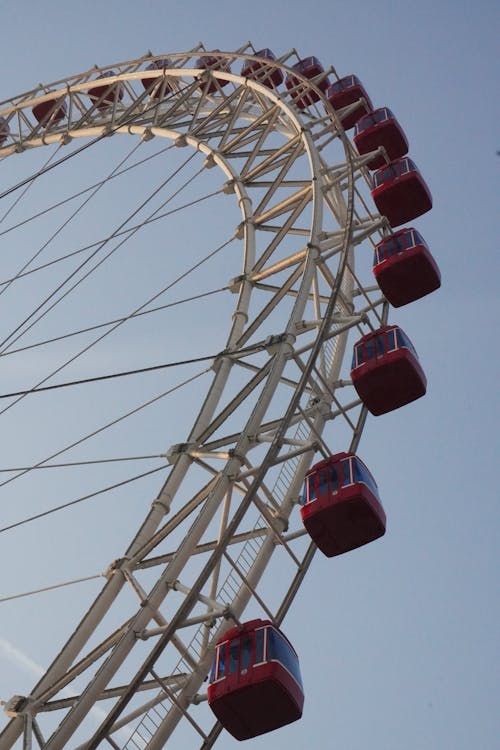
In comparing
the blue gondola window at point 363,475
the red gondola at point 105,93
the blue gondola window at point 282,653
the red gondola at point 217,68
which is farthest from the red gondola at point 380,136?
the blue gondola window at point 282,653

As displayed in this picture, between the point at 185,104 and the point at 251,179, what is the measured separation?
4760mm

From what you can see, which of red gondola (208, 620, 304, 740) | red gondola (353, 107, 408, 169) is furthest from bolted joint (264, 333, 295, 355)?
red gondola (353, 107, 408, 169)

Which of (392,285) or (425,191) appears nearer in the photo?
(392,285)

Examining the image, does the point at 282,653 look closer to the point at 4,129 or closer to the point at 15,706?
the point at 15,706

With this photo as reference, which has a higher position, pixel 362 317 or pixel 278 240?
pixel 278 240

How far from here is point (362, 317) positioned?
1617 centimetres

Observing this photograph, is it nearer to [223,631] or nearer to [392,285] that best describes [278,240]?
[392,285]

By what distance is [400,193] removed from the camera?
20609 mm

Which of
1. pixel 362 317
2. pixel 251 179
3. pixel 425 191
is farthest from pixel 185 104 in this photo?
pixel 362 317

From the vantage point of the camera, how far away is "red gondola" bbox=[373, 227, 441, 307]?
1892 centimetres

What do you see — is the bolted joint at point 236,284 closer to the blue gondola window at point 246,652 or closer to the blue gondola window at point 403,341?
the blue gondola window at point 403,341

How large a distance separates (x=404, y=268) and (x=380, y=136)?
4.92 m

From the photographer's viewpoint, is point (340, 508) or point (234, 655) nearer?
point (234, 655)

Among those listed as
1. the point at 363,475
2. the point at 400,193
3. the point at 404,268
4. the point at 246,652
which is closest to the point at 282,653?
the point at 246,652
